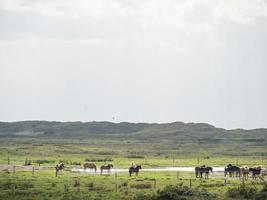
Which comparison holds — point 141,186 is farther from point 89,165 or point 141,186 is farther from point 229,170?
point 89,165

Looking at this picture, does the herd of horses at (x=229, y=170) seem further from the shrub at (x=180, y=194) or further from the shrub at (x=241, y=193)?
the shrub at (x=180, y=194)

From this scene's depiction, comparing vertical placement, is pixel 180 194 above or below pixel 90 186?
below

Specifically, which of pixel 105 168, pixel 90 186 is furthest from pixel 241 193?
pixel 105 168

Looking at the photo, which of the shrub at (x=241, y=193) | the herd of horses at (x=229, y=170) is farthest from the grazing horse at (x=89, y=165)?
the shrub at (x=241, y=193)

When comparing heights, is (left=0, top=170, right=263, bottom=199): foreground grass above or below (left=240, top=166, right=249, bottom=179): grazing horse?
below

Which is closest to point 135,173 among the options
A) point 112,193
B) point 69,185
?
point 69,185

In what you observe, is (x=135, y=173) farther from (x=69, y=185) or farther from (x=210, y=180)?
(x=69, y=185)

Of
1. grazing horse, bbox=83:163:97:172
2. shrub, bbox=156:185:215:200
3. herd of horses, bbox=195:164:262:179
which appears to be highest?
grazing horse, bbox=83:163:97:172

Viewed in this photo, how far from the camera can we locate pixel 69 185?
4856 cm

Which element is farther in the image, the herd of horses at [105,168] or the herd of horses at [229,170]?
the herd of horses at [105,168]

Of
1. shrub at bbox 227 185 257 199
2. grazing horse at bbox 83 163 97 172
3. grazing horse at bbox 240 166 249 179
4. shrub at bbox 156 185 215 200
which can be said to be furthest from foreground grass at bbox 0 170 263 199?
grazing horse at bbox 83 163 97 172

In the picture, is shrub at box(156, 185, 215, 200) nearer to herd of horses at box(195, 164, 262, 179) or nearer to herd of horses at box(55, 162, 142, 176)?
herd of horses at box(195, 164, 262, 179)

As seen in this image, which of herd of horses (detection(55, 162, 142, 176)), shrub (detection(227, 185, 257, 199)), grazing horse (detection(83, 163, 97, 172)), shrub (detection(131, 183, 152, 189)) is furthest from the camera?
grazing horse (detection(83, 163, 97, 172))

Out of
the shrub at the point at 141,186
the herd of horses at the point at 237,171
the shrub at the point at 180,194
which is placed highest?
the herd of horses at the point at 237,171
